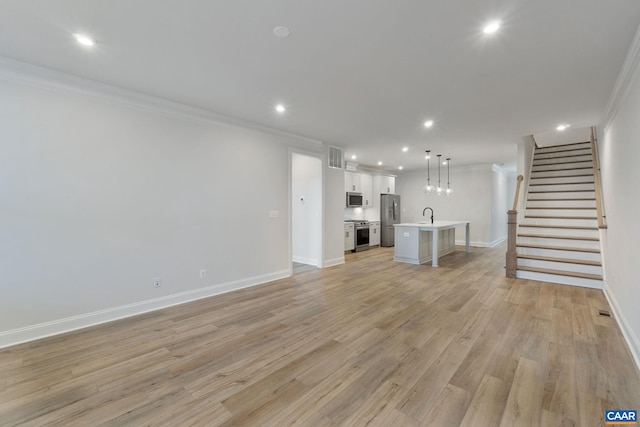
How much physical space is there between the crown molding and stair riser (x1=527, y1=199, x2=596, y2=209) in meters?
6.54

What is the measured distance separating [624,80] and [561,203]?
418 centimetres

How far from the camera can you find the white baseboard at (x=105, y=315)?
2760 mm

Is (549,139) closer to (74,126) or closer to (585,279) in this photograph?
(585,279)

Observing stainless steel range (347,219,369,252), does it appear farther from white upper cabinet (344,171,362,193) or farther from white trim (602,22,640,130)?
white trim (602,22,640,130)

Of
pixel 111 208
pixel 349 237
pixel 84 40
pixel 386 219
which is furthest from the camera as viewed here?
pixel 386 219

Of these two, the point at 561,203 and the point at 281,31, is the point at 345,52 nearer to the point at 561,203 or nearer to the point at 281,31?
the point at 281,31

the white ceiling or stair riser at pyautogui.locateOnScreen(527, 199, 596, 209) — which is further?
stair riser at pyautogui.locateOnScreen(527, 199, 596, 209)

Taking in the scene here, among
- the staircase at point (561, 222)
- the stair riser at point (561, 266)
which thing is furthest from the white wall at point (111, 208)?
the staircase at point (561, 222)

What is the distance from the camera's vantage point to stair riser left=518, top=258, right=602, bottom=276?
15.6ft

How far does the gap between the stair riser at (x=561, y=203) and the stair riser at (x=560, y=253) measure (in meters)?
1.38

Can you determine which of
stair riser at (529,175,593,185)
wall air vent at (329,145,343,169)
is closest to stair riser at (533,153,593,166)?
stair riser at (529,175,593,185)

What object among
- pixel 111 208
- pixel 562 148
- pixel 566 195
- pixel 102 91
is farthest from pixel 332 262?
pixel 562 148

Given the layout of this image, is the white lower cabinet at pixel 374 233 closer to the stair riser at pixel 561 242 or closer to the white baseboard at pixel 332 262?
the white baseboard at pixel 332 262

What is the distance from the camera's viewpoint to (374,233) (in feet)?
30.0
